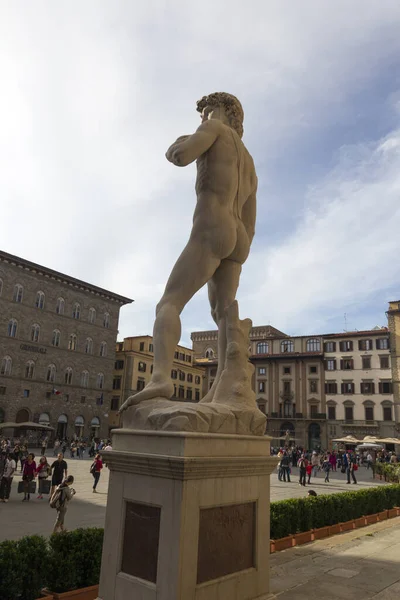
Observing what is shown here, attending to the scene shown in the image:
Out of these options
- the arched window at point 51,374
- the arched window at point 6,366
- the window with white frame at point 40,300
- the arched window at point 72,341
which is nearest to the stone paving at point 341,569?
the arched window at point 6,366

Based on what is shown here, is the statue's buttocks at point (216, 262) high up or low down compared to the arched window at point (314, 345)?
down

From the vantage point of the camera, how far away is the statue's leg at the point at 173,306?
3.95m

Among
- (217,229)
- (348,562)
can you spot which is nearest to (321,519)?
(348,562)

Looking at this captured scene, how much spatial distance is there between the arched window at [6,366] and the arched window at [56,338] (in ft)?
16.1

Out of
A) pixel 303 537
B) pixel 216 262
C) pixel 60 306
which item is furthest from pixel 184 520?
pixel 60 306

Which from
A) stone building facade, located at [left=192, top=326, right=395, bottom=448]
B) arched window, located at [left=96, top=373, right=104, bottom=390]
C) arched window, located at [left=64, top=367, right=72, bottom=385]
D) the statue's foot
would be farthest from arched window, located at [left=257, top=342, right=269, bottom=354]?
the statue's foot

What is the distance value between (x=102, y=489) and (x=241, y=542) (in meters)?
14.8

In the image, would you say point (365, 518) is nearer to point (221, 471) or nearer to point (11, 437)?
point (221, 471)

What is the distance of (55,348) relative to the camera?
46.3 meters

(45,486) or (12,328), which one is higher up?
(12,328)

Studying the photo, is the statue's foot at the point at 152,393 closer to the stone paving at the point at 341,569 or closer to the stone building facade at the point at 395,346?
the stone paving at the point at 341,569

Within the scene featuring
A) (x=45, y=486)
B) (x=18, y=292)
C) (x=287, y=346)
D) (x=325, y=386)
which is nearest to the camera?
(x=45, y=486)

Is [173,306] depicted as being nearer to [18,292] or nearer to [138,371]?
[18,292]

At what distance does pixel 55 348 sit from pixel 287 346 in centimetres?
2743
